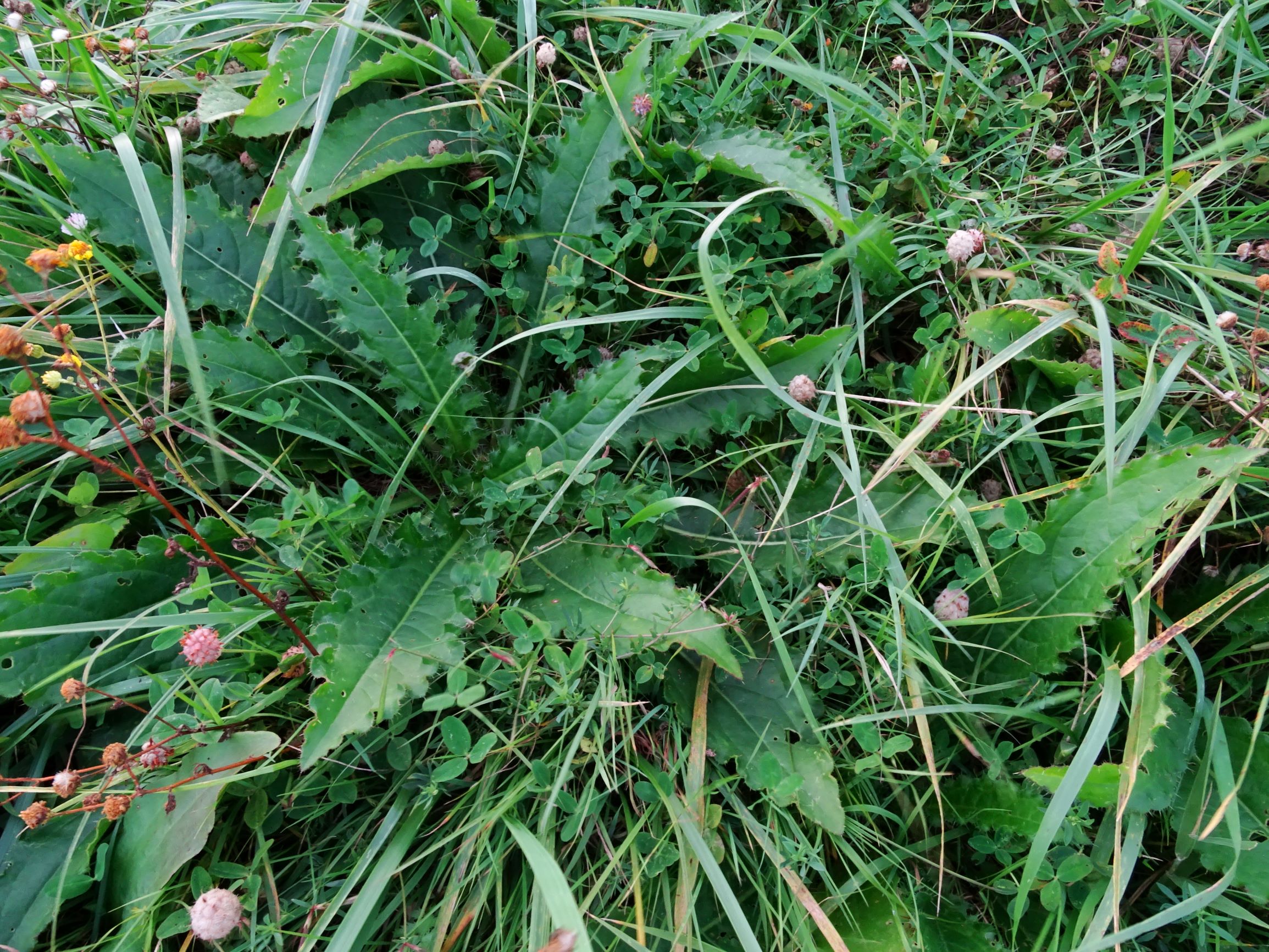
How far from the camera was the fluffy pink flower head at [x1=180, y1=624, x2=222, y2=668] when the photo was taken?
1.28 m

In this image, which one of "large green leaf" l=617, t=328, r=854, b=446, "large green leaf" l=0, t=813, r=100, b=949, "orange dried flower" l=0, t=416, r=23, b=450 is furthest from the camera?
"large green leaf" l=617, t=328, r=854, b=446

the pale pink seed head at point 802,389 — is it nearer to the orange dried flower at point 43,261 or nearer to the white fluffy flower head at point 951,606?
the white fluffy flower head at point 951,606

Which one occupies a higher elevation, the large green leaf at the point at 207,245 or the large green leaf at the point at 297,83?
the large green leaf at the point at 297,83

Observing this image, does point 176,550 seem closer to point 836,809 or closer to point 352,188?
point 352,188

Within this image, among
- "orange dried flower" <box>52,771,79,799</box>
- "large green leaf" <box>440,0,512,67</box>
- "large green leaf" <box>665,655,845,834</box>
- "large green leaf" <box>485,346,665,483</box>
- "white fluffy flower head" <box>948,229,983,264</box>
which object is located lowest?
"large green leaf" <box>665,655,845,834</box>

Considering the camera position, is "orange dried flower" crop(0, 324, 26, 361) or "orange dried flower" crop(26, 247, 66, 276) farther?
"orange dried flower" crop(26, 247, 66, 276)

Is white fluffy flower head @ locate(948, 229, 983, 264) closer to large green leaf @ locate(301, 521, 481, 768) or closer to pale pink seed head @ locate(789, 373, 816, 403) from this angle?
pale pink seed head @ locate(789, 373, 816, 403)

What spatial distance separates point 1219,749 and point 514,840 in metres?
1.34

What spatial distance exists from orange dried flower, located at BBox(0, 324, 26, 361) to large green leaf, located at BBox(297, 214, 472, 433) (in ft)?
1.80

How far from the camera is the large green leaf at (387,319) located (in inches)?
61.2

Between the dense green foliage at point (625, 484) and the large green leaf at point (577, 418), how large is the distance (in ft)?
0.04

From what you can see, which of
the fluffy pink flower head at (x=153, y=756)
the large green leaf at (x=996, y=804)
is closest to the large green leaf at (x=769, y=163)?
the large green leaf at (x=996, y=804)

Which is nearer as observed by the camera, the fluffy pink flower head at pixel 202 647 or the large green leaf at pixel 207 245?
the fluffy pink flower head at pixel 202 647

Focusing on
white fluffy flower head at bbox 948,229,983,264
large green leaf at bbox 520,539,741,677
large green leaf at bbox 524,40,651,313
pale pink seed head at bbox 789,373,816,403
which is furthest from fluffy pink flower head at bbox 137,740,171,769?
white fluffy flower head at bbox 948,229,983,264
